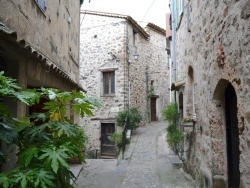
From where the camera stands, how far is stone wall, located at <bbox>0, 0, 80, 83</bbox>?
3.43 m

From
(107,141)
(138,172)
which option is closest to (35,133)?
(138,172)

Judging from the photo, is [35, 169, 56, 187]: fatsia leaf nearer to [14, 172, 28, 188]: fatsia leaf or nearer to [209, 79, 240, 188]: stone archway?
[14, 172, 28, 188]: fatsia leaf

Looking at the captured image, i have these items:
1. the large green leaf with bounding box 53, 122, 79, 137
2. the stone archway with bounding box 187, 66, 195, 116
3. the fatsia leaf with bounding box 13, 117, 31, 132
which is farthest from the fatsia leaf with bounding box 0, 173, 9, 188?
the stone archway with bounding box 187, 66, 195, 116

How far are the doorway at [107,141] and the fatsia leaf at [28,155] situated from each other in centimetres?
1052

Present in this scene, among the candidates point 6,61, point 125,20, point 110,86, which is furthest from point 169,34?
point 6,61

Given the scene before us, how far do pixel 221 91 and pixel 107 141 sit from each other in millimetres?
9682

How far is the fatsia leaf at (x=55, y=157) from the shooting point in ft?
6.27

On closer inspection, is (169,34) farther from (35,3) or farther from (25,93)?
(25,93)

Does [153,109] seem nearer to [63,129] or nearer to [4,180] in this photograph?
[63,129]

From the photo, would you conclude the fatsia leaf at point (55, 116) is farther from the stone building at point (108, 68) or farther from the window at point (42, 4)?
the stone building at point (108, 68)

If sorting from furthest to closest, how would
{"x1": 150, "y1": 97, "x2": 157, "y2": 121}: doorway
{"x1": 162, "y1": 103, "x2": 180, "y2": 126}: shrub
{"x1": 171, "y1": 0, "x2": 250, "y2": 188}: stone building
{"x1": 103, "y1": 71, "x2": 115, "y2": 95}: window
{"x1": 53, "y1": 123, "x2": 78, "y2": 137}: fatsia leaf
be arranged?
{"x1": 150, "y1": 97, "x2": 157, "y2": 121}: doorway < {"x1": 103, "y1": 71, "x2": 115, "y2": 95}: window < {"x1": 162, "y1": 103, "x2": 180, "y2": 126}: shrub < {"x1": 171, "y1": 0, "x2": 250, "y2": 188}: stone building < {"x1": 53, "y1": 123, "x2": 78, "y2": 137}: fatsia leaf

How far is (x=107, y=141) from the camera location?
41.4ft

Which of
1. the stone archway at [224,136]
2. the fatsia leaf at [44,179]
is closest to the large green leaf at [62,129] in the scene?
the fatsia leaf at [44,179]

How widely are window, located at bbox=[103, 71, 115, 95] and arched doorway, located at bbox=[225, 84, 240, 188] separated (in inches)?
370
